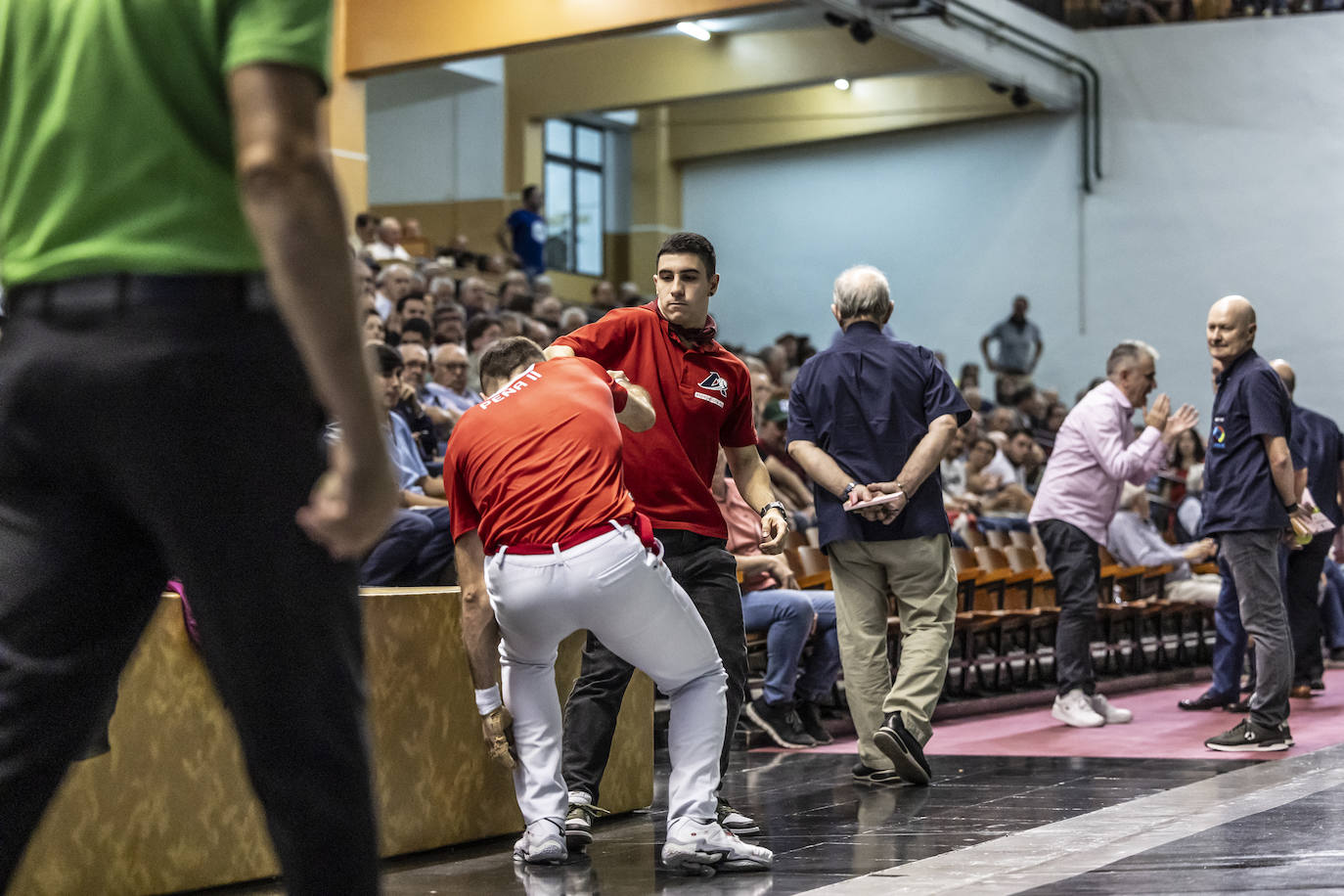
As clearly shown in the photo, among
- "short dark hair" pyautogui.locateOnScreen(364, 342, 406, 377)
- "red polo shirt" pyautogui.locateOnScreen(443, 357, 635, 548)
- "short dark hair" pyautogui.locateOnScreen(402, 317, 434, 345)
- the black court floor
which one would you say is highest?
"short dark hair" pyautogui.locateOnScreen(402, 317, 434, 345)

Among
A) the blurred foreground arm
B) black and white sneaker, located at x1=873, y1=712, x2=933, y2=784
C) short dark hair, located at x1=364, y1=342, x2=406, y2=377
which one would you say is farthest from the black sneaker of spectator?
the blurred foreground arm

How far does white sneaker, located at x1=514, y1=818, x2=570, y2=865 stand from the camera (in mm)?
4059

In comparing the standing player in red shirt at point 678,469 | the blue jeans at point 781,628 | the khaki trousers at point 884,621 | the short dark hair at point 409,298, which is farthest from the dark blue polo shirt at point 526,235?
the standing player in red shirt at point 678,469

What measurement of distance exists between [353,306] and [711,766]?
8.74 feet

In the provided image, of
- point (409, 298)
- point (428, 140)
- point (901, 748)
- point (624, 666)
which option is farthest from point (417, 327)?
point (428, 140)

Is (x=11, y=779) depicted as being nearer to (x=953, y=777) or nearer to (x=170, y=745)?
(x=170, y=745)

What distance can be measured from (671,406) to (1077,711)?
362cm

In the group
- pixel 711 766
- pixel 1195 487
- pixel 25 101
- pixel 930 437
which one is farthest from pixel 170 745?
pixel 1195 487

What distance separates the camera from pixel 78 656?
1704 millimetres

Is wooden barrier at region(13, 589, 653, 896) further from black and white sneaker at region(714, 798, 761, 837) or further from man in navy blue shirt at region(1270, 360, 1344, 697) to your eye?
man in navy blue shirt at region(1270, 360, 1344, 697)

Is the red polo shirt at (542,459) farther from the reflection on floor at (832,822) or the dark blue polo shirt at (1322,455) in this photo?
the dark blue polo shirt at (1322,455)

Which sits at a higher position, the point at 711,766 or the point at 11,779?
the point at 11,779

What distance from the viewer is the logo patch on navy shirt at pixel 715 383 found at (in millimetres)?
4574

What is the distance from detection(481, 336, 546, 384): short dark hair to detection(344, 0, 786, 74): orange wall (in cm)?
1039
